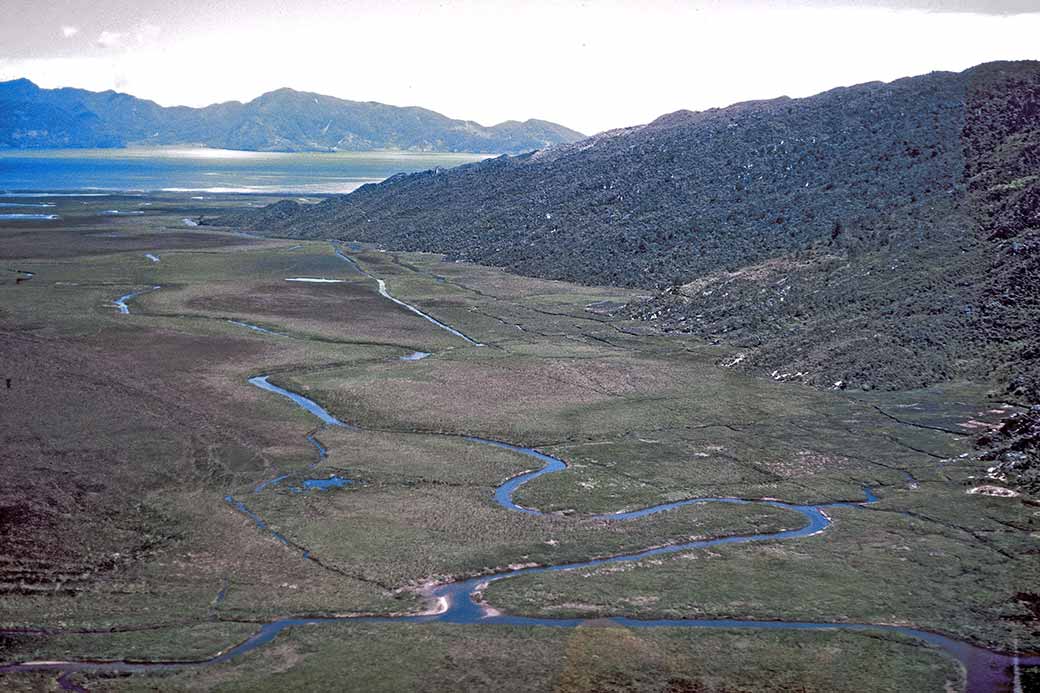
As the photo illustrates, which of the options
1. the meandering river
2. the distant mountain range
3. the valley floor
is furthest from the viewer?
the distant mountain range

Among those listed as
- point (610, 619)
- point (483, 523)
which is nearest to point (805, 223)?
point (483, 523)

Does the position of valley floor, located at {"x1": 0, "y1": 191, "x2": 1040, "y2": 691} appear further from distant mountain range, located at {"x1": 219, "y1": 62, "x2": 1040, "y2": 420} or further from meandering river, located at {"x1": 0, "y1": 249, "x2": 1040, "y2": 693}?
distant mountain range, located at {"x1": 219, "y1": 62, "x2": 1040, "y2": 420}

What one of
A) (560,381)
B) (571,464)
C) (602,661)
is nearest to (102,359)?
(560,381)

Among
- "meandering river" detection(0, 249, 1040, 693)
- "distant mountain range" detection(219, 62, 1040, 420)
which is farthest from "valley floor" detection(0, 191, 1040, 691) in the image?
"distant mountain range" detection(219, 62, 1040, 420)

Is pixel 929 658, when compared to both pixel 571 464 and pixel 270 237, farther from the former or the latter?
pixel 270 237

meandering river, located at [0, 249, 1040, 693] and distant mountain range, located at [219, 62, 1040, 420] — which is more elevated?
distant mountain range, located at [219, 62, 1040, 420]

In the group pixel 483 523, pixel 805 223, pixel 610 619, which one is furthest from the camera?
pixel 805 223

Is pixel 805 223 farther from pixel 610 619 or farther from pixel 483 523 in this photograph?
pixel 610 619
